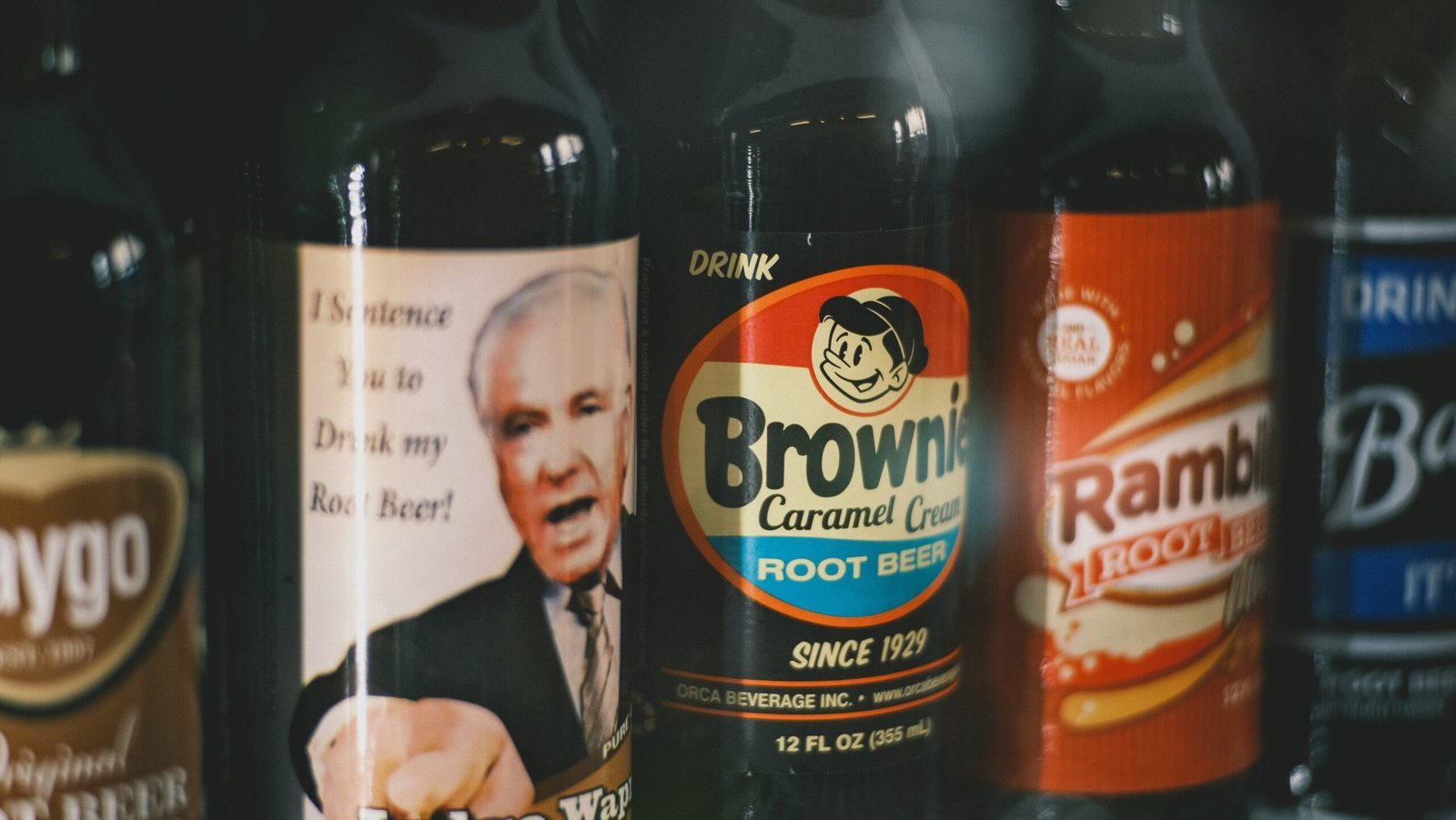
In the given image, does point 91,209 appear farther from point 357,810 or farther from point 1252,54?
point 1252,54

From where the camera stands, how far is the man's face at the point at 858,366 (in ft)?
2.73

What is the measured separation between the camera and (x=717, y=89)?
2.79 feet

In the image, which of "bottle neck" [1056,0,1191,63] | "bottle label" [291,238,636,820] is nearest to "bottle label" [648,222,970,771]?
"bottle label" [291,238,636,820]

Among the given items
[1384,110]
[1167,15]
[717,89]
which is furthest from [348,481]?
[1384,110]

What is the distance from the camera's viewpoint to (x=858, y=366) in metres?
0.84

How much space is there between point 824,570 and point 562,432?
0.18 metres

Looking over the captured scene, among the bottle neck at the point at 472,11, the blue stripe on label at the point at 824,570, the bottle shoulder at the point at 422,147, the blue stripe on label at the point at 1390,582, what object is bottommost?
the blue stripe on label at the point at 1390,582

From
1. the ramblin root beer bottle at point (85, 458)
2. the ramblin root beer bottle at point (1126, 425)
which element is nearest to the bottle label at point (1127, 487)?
the ramblin root beer bottle at point (1126, 425)

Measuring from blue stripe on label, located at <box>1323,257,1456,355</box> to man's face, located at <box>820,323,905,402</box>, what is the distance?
384mm

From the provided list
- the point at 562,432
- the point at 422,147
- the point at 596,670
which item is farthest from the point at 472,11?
the point at 596,670

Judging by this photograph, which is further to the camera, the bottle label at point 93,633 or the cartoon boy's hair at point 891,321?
the cartoon boy's hair at point 891,321

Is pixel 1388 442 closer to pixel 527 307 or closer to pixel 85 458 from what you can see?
pixel 527 307

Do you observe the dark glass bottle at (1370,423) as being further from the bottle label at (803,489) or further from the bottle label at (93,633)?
the bottle label at (93,633)

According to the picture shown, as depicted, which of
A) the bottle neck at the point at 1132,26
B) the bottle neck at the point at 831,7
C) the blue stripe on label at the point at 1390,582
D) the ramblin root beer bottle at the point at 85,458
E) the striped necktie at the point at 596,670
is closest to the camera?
the ramblin root beer bottle at the point at 85,458
